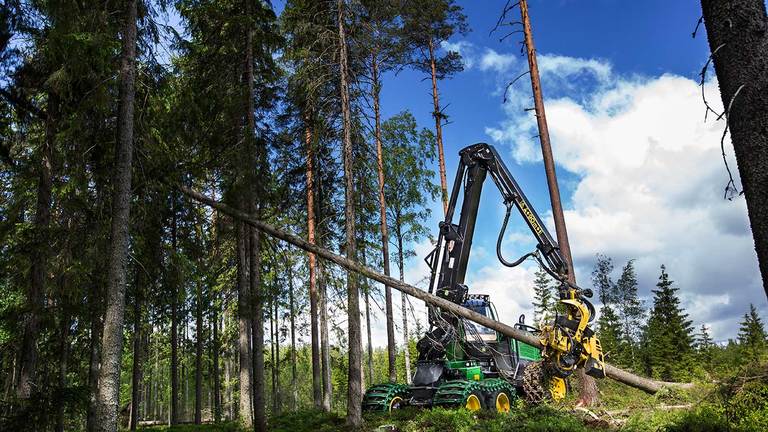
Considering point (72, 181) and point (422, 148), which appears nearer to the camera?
point (72, 181)

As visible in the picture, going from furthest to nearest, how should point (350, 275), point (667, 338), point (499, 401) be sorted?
1. point (667, 338)
2. point (499, 401)
3. point (350, 275)

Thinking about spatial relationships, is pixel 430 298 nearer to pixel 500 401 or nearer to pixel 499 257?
pixel 499 257

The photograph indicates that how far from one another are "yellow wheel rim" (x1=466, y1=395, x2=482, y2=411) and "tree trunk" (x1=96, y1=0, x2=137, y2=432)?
6.56 meters

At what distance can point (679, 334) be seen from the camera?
3294 cm

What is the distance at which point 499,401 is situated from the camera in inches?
442

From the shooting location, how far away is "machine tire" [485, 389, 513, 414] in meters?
10.6

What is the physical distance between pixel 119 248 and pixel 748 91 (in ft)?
29.0

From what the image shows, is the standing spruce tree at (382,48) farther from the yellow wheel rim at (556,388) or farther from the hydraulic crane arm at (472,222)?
the yellow wheel rim at (556,388)

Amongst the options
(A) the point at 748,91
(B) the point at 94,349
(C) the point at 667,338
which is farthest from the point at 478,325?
(C) the point at 667,338

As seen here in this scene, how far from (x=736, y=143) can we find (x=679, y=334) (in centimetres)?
3487

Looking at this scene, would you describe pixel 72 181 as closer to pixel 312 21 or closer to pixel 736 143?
pixel 312 21

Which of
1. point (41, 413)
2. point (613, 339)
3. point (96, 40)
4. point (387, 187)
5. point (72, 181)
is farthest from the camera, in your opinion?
point (613, 339)

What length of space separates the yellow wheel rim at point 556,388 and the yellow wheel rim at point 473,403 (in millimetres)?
1591

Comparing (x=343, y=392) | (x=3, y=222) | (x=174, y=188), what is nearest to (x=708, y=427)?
(x=174, y=188)
